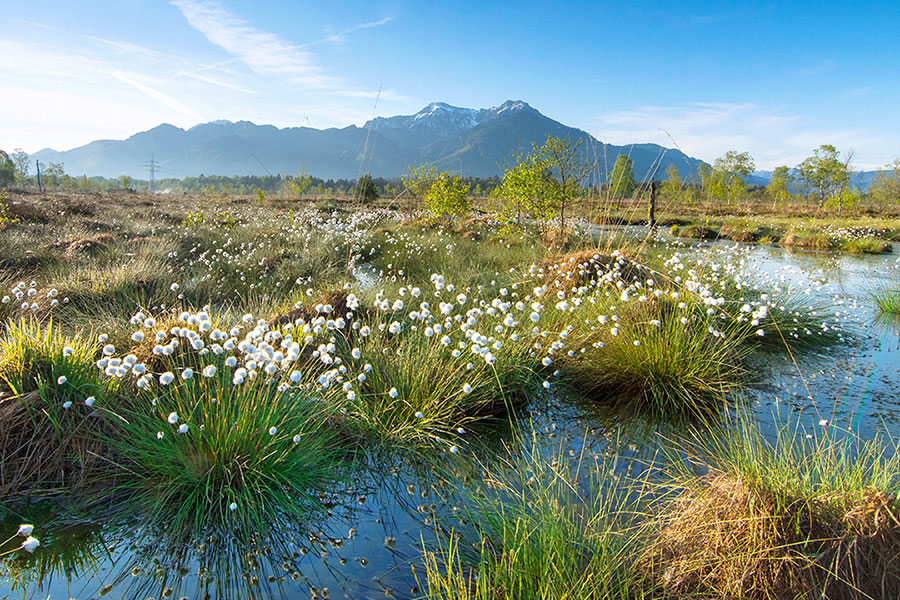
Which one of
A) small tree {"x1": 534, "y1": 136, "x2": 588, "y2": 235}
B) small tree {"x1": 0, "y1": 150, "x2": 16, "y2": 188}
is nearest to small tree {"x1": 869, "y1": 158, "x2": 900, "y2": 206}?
small tree {"x1": 534, "y1": 136, "x2": 588, "y2": 235}

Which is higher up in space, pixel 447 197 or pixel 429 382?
pixel 447 197

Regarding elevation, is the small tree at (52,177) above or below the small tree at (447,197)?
above

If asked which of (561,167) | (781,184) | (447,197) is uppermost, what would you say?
(781,184)

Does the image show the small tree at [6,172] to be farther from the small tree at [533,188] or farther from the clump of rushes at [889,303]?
the clump of rushes at [889,303]

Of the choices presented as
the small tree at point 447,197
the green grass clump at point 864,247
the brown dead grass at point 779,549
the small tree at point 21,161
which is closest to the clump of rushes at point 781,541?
the brown dead grass at point 779,549

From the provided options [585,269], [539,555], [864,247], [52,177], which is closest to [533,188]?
[585,269]

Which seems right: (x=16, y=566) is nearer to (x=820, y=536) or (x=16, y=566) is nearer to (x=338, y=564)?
(x=338, y=564)

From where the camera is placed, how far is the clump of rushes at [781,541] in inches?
82.0

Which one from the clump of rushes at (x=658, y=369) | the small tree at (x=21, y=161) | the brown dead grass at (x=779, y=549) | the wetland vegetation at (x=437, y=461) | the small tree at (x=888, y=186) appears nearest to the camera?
the brown dead grass at (x=779, y=549)

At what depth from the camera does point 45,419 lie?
3410 mm

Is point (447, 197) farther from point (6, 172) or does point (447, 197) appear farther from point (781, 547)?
point (6, 172)

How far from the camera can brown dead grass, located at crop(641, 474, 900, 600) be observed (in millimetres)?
2078

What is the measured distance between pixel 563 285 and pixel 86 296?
25.0ft

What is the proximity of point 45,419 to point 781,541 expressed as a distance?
4786mm
